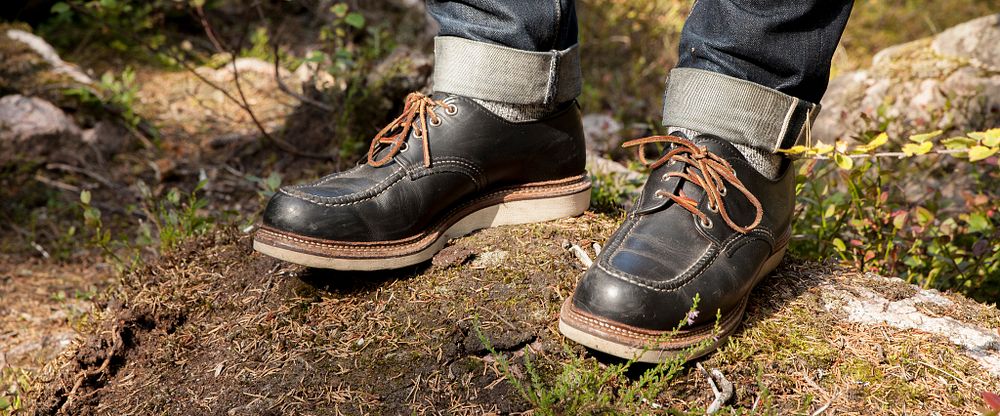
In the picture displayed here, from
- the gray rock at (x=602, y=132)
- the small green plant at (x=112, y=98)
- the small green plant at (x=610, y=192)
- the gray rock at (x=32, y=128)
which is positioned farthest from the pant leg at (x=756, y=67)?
the gray rock at (x=32, y=128)

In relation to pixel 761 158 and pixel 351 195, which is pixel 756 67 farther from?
pixel 351 195

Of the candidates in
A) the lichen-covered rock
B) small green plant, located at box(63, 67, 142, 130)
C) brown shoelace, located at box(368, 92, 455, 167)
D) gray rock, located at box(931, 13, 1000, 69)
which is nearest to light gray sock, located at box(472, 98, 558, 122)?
brown shoelace, located at box(368, 92, 455, 167)

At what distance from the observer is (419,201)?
1983 mm

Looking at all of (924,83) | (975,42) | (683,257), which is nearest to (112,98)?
(683,257)

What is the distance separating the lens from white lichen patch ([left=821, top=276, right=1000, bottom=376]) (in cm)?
181

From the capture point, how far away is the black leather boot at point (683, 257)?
1634 millimetres

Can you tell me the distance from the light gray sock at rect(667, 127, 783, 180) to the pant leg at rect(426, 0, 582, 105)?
0.39 meters

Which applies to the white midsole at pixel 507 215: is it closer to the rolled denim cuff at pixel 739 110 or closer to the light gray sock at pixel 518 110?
the light gray sock at pixel 518 110

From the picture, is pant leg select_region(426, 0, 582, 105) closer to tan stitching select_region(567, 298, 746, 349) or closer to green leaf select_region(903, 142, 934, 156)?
tan stitching select_region(567, 298, 746, 349)

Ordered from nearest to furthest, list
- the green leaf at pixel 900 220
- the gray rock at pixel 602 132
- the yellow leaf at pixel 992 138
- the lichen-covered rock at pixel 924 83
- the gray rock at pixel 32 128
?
the yellow leaf at pixel 992 138 < the green leaf at pixel 900 220 < the gray rock at pixel 32 128 < the lichen-covered rock at pixel 924 83 < the gray rock at pixel 602 132

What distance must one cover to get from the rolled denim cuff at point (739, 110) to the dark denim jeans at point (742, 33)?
39 mm

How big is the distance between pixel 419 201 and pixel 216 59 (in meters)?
3.40

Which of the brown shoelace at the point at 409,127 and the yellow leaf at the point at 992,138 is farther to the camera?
the brown shoelace at the point at 409,127

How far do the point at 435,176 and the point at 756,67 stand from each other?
0.85 meters
